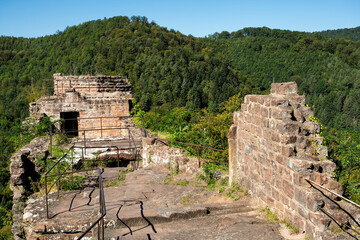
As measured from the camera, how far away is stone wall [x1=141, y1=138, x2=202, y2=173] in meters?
8.82

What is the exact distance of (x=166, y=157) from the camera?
988 cm

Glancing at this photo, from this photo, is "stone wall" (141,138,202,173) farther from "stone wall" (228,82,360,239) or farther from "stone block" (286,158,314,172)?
"stone block" (286,158,314,172)

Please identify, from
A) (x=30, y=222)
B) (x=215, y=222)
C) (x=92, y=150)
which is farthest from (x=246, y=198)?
(x=92, y=150)

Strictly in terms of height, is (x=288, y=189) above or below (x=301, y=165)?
below

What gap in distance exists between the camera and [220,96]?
1299 inches

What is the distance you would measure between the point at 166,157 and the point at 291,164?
5.75 m

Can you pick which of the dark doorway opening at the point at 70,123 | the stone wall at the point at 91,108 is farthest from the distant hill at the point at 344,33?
the dark doorway opening at the point at 70,123

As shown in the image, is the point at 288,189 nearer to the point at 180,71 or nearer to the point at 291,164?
the point at 291,164

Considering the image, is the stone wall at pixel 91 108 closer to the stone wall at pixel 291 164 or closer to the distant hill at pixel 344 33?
the stone wall at pixel 291 164

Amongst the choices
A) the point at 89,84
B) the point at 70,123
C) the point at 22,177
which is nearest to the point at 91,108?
the point at 70,123

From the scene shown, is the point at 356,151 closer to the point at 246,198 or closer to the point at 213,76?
the point at 246,198

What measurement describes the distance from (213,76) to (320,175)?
37291 millimetres

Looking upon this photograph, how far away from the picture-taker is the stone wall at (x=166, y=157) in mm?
8822

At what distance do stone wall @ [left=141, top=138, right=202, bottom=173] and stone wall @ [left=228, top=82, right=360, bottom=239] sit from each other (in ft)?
9.36
